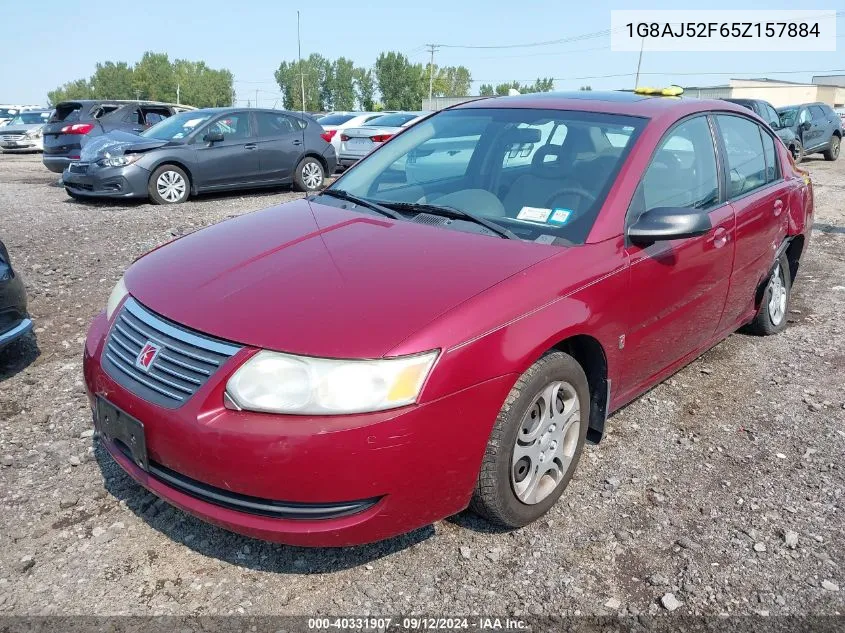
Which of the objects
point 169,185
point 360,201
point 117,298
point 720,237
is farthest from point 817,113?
point 117,298

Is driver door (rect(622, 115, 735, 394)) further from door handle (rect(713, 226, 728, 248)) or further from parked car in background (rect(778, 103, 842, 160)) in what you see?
parked car in background (rect(778, 103, 842, 160))

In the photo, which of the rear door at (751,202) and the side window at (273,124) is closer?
the rear door at (751,202)

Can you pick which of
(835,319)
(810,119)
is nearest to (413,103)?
(810,119)

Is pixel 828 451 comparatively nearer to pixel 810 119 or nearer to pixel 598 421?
pixel 598 421

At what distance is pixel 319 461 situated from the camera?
2.13 meters

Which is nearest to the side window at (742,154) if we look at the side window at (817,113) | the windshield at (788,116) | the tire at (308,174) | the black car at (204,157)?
the black car at (204,157)

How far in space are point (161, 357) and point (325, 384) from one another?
63 centimetres

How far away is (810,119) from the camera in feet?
60.9

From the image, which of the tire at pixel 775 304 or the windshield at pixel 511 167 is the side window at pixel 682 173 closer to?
the windshield at pixel 511 167

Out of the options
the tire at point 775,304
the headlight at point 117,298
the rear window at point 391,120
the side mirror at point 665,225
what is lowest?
the tire at point 775,304

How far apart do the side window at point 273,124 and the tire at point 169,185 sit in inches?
64.2

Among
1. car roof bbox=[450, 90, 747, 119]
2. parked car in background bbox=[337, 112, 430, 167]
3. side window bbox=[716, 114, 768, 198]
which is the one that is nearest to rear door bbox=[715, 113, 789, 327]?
side window bbox=[716, 114, 768, 198]

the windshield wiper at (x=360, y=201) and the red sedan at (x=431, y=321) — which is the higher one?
the windshield wiper at (x=360, y=201)

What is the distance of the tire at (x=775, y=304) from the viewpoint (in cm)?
473
